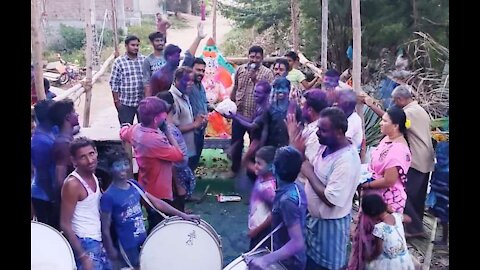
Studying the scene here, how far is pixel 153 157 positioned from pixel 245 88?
2.57 m

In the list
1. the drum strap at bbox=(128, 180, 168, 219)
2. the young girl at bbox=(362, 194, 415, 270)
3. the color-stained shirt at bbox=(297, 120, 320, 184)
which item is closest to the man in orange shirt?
the drum strap at bbox=(128, 180, 168, 219)

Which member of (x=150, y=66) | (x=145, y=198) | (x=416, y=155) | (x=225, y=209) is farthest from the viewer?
(x=150, y=66)

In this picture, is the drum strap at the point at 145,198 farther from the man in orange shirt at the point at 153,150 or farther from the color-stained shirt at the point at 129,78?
the color-stained shirt at the point at 129,78

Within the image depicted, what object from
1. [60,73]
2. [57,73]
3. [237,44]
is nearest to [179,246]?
[60,73]

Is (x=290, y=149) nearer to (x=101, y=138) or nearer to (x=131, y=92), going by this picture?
(x=101, y=138)

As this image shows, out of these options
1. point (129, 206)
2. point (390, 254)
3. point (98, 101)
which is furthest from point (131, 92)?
point (98, 101)

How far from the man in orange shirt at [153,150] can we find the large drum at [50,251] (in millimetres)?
817

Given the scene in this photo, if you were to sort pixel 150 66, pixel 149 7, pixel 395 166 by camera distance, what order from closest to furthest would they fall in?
pixel 395 166 < pixel 150 66 < pixel 149 7

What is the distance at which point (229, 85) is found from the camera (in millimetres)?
8539

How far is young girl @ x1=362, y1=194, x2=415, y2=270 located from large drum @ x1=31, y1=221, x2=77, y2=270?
193 cm

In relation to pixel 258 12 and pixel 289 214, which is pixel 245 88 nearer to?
pixel 289 214

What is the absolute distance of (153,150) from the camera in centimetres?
409

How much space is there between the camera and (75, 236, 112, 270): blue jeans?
11.3 ft
